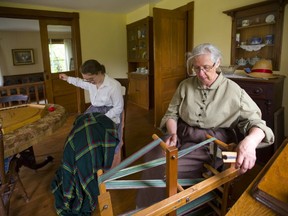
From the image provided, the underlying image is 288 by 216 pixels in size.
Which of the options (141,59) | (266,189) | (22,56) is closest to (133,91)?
(141,59)

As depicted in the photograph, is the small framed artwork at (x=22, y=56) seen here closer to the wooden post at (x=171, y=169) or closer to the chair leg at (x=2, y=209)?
the chair leg at (x=2, y=209)

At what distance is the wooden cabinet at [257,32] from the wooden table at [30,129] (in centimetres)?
228

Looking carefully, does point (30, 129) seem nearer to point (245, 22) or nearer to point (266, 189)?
point (266, 189)

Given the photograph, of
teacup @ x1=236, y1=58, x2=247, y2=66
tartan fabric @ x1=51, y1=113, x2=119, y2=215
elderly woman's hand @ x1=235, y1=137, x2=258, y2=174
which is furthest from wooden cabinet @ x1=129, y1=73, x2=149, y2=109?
elderly woman's hand @ x1=235, y1=137, x2=258, y2=174

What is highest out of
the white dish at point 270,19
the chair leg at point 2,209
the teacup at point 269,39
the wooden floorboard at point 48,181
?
the white dish at point 270,19

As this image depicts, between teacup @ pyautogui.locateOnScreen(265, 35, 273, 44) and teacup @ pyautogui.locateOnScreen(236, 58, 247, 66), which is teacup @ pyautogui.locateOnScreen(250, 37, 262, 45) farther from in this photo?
teacup @ pyautogui.locateOnScreen(236, 58, 247, 66)

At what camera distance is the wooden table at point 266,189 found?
0.57 meters

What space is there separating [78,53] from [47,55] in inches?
25.8

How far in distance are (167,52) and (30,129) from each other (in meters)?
2.34

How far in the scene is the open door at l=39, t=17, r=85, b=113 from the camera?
166 inches

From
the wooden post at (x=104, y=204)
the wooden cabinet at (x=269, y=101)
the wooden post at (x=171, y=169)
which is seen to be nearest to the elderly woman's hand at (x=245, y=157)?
the wooden post at (x=171, y=169)

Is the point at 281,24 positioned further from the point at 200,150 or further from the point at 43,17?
the point at 43,17

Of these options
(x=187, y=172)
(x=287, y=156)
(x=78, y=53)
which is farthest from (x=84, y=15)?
(x=287, y=156)

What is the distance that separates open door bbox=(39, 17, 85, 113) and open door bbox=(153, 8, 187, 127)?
231 cm
